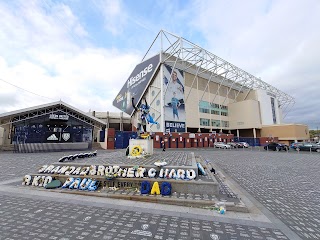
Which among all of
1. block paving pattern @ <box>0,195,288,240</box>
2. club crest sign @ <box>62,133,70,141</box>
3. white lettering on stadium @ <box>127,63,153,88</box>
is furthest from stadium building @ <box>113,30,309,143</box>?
block paving pattern @ <box>0,195,288,240</box>

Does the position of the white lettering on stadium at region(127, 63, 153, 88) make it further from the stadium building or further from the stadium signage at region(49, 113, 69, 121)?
the stadium signage at region(49, 113, 69, 121)

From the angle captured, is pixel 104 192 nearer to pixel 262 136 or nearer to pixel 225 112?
pixel 225 112

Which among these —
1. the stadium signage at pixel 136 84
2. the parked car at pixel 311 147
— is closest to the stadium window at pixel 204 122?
the stadium signage at pixel 136 84

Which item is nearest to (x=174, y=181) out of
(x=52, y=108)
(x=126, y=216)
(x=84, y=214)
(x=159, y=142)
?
(x=126, y=216)

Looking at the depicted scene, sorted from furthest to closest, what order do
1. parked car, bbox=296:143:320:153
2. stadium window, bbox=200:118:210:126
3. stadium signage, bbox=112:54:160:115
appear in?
stadium window, bbox=200:118:210:126, stadium signage, bbox=112:54:160:115, parked car, bbox=296:143:320:153

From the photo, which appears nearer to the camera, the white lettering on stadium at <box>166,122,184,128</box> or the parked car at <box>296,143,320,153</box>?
the parked car at <box>296,143,320,153</box>

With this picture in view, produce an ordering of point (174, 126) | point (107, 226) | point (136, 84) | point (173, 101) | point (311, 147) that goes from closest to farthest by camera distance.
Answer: point (107, 226), point (311, 147), point (174, 126), point (173, 101), point (136, 84)

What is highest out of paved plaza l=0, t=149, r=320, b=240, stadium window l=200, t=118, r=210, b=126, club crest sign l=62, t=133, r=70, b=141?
stadium window l=200, t=118, r=210, b=126

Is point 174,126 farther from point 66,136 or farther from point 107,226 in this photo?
point 107,226

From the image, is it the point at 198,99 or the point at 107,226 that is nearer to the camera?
the point at 107,226

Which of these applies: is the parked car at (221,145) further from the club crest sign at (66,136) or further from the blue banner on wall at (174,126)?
the club crest sign at (66,136)

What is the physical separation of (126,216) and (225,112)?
167 feet

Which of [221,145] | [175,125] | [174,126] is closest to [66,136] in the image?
[174,126]

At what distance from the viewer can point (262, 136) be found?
157ft
